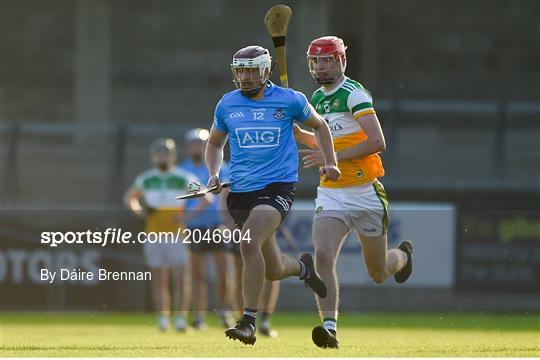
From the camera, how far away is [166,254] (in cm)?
1608

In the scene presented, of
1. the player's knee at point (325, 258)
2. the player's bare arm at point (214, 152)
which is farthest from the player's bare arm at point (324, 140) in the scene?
the player's knee at point (325, 258)

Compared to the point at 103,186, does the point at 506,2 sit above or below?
above

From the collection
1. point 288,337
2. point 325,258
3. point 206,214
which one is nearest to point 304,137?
point 325,258

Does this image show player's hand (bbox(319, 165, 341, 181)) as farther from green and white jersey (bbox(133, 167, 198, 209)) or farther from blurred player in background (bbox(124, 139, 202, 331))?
green and white jersey (bbox(133, 167, 198, 209))

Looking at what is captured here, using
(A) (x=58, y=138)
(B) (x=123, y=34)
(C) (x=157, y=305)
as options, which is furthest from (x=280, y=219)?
(B) (x=123, y=34)

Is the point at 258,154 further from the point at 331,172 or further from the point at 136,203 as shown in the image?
the point at 136,203

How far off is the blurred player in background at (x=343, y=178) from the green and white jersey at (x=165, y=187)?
4778 mm

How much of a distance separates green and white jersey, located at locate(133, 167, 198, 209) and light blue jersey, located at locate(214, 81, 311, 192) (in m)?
5.34

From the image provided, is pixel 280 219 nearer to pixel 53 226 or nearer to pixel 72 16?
pixel 53 226

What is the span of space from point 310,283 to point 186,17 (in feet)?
51.0

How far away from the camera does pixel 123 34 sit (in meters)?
25.9

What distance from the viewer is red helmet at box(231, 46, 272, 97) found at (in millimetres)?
10516

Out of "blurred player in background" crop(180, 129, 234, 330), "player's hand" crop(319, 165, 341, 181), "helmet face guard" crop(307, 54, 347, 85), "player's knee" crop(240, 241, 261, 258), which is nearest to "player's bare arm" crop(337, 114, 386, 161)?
"helmet face guard" crop(307, 54, 347, 85)

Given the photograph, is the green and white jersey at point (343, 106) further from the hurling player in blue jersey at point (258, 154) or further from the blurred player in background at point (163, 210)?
the blurred player in background at point (163, 210)
